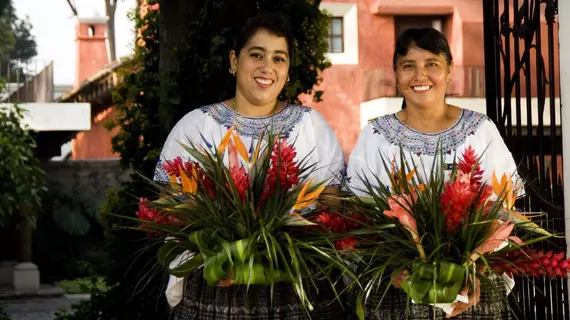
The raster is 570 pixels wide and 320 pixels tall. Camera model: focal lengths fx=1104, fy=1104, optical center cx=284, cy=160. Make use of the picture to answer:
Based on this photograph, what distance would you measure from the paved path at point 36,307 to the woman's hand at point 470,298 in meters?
9.51

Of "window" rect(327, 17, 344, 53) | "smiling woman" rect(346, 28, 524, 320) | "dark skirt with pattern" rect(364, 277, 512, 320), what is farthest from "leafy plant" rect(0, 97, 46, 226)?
"window" rect(327, 17, 344, 53)

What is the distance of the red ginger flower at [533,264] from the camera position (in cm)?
345

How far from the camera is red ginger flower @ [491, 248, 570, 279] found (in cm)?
345

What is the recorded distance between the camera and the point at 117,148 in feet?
20.4

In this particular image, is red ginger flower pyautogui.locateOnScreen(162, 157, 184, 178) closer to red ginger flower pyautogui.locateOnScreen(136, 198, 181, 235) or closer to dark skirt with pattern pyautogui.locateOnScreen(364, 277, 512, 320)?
red ginger flower pyautogui.locateOnScreen(136, 198, 181, 235)

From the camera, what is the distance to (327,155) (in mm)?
3959

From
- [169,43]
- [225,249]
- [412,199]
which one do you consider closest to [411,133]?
[412,199]

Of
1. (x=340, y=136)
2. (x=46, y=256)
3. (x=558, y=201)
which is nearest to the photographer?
(x=558, y=201)

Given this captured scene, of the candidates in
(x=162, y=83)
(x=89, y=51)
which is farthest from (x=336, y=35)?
(x=162, y=83)

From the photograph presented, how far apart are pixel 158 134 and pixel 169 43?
47cm

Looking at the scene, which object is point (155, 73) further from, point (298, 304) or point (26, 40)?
point (26, 40)

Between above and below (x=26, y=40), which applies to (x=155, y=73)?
below

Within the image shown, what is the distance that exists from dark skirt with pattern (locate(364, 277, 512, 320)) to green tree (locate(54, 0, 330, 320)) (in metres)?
1.78

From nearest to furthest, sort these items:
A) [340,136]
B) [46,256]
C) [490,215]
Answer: [490,215] < [46,256] < [340,136]
